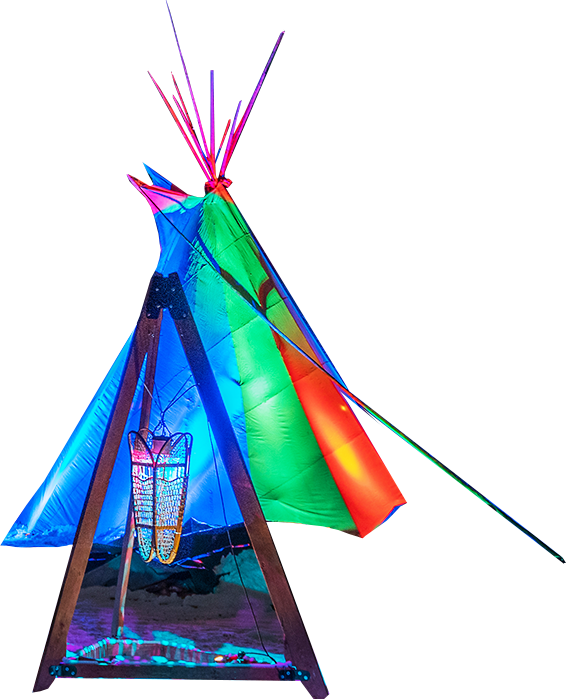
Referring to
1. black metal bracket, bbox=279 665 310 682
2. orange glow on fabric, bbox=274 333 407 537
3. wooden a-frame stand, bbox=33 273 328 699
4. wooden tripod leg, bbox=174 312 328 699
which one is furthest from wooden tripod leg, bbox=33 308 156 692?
orange glow on fabric, bbox=274 333 407 537

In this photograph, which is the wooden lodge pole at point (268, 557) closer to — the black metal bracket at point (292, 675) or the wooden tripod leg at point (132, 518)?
the black metal bracket at point (292, 675)

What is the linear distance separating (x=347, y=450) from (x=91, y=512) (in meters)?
2.02

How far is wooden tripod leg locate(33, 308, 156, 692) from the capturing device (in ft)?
8.85

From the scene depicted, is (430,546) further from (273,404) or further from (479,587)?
(273,404)

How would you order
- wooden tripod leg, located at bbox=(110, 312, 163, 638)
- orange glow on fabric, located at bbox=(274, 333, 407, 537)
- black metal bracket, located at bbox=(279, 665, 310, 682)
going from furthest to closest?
orange glow on fabric, located at bbox=(274, 333, 407, 537), wooden tripod leg, located at bbox=(110, 312, 163, 638), black metal bracket, located at bbox=(279, 665, 310, 682)

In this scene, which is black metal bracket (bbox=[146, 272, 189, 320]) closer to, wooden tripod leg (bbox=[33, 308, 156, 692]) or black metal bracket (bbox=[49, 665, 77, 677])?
wooden tripod leg (bbox=[33, 308, 156, 692])

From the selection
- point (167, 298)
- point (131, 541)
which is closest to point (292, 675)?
point (131, 541)

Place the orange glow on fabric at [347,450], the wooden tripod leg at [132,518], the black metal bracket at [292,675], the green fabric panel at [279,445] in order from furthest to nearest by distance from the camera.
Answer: the orange glow on fabric at [347,450] < the green fabric panel at [279,445] < the wooden tripod leg at [132,518] < the black metal bracket at [292,675]

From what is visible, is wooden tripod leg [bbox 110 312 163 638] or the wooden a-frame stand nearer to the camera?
the wooden a-frame stand

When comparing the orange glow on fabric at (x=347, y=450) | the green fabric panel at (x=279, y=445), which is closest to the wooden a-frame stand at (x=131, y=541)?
the green fabric panel at (x=279, y=445)

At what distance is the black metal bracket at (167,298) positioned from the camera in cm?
288

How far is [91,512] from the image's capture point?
9.15ft

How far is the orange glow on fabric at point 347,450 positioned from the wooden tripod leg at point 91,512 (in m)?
1.62

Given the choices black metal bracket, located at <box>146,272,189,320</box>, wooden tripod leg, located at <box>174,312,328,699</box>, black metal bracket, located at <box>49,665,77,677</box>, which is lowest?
black metal bracket, located at <box>49,665,77,677</box>
